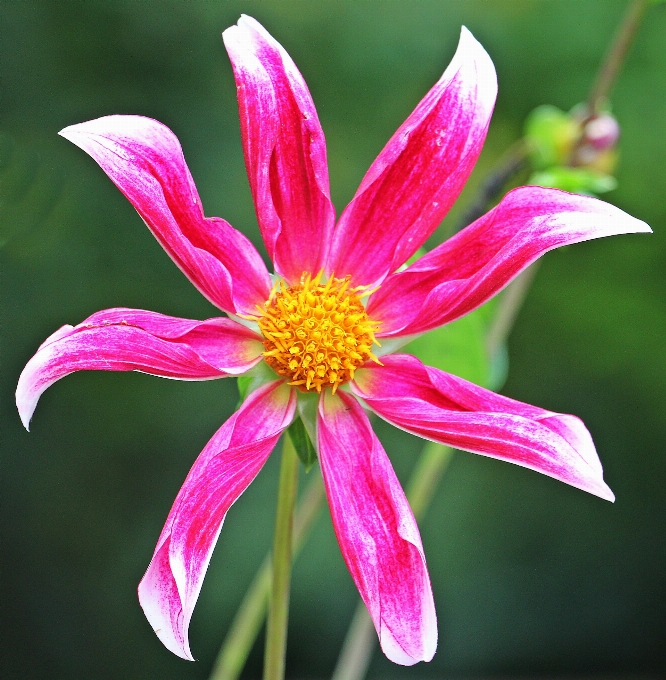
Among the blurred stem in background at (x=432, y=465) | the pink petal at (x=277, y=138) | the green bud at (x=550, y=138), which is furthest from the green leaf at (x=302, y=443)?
the green bud at (x=550, y=138)

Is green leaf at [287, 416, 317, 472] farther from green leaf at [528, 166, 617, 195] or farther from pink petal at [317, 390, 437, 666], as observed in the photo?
green leaf at [528, 166, 617, 195]

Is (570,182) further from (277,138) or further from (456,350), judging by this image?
(277,138)

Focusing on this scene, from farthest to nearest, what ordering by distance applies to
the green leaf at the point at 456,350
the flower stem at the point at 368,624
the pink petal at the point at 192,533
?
the flower stem at the point at 368,624 < the green leaf at the point at 456,350 < the pink petal at the point at 192,533

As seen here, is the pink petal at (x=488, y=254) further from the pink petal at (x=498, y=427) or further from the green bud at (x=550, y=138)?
the green bud at (x=550, y=138)

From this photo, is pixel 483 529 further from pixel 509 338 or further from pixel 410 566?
pixel 410 566

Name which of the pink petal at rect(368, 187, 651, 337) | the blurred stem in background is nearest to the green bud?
the blurred stem in background

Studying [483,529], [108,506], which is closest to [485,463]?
[483,529]
